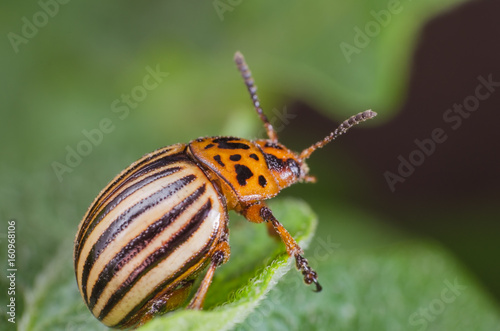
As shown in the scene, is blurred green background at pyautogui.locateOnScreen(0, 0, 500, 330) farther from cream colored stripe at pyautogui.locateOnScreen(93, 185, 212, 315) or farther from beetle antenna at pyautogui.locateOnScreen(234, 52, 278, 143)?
cream colored stripe at pyautogui.locateOnScreen(93, 185, 212, 315)

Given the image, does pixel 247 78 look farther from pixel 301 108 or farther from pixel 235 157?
pixel 301 108

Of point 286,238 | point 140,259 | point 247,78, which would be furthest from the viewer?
point 247,78

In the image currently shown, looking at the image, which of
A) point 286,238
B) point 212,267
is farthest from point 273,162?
point 212,267

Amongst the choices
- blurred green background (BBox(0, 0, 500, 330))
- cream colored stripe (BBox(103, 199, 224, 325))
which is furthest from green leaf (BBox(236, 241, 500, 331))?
cream colored stripe (BBox(103, 199, 224, 325))

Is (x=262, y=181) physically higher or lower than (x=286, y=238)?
higher

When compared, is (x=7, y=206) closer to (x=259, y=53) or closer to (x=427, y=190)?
(x=259, y=53)
